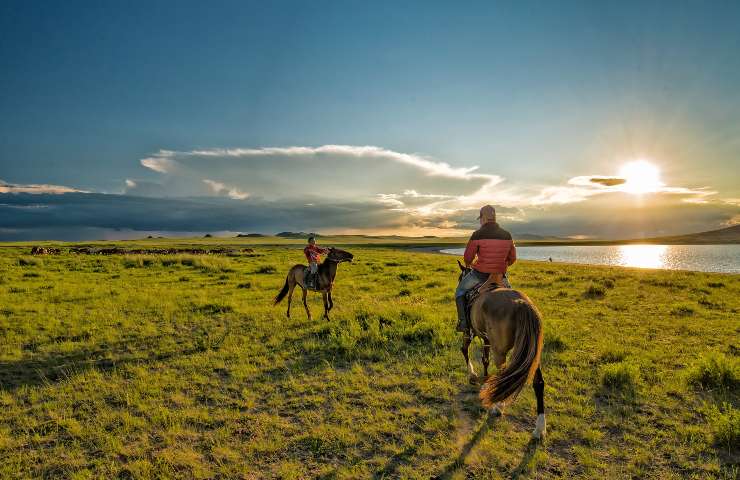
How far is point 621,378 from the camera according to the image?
717 centimetres

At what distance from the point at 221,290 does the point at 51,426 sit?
14013 mm

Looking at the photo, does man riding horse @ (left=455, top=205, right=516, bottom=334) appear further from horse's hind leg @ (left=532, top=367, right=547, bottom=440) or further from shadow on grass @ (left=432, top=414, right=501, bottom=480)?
shadow on grass @ (left=432, top=414, right=501, bottom=480)

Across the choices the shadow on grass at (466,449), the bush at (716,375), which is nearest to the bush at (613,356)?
the bush at (716,375)

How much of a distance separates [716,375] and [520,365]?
498cm

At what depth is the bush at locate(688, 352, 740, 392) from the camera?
6957 mm

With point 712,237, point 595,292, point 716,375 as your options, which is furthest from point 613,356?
point 712,237

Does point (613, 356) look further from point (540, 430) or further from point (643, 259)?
point (643, 259)

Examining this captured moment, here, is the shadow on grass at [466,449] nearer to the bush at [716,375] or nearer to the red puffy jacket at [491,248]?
the red puffy jacket at [491,248]

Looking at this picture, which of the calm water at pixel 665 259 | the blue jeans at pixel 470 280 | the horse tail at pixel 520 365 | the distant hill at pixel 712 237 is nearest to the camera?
the horse tail at pixel 520 365

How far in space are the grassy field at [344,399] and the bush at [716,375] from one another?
0.03 meters

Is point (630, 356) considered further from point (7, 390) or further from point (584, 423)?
point (7, 390)

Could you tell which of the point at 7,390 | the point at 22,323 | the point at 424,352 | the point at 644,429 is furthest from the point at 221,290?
the point at 644,429

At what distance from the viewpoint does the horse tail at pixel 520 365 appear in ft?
16.4

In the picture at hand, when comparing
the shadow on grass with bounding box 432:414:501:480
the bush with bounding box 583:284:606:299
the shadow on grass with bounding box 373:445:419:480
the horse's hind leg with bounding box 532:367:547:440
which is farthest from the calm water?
the shadow on grass with bounding box 373:445:419:480
